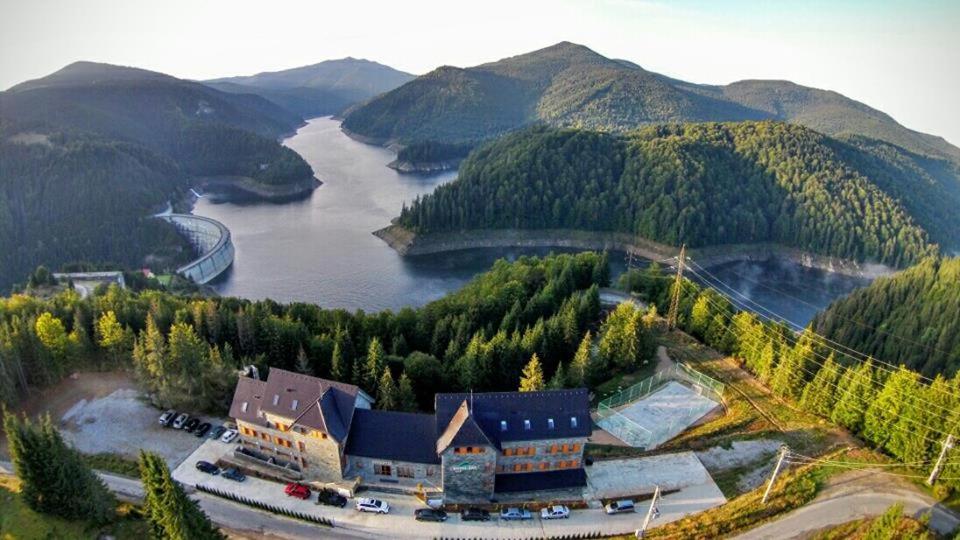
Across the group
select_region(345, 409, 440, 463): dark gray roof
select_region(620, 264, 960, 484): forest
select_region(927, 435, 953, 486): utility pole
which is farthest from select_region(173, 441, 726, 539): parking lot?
select_region(927, 435, 953, 486): utility pole

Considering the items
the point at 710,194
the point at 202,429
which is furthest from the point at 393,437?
the point at 710,194

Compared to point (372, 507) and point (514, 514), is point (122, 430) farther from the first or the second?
point (514, 514)

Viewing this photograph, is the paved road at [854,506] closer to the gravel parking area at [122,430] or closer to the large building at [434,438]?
the large building at [434,438]

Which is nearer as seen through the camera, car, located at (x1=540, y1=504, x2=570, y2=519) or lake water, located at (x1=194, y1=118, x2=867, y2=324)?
car, located at (x1=540, y1=504, x2=570, y2=519)

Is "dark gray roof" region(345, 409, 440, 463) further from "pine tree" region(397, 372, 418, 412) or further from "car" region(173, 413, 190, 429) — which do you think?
"car" region(173, 413, 190, 429)

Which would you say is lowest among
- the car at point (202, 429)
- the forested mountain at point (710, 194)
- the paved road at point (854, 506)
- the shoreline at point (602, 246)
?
the car at point (202, 429)

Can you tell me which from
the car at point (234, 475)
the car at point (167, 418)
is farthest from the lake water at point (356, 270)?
the car at point (234, 475)
